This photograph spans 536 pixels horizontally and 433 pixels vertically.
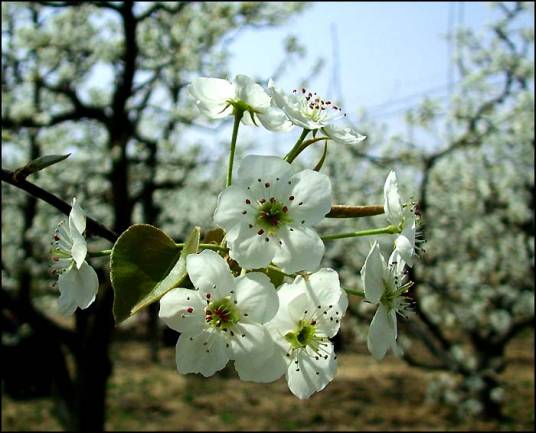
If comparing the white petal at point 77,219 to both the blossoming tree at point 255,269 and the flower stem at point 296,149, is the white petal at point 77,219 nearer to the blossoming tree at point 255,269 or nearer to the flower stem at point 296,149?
the blossoming tree at point 255,269

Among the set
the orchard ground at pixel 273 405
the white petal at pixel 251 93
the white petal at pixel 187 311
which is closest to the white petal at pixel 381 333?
the white petal at pixel 187 311

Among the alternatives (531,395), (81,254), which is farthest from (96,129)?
(81,254)

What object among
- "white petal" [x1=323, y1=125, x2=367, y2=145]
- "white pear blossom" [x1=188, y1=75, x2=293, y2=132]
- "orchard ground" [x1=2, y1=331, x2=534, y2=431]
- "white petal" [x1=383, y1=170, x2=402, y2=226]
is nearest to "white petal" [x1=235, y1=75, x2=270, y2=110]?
"white pear blossom" [x1=188, y1=75, x2=293, y2=132]

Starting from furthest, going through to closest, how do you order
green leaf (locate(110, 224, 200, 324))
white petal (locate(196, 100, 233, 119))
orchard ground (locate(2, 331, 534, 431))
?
orchard ground (locate(2, 331, 534, 431)) → white petal (locate(196, 100, 233, 119)) → green leaf (locate(110, 224, 200, 324))

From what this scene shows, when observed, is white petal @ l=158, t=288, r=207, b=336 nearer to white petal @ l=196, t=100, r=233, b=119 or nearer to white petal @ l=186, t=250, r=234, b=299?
white petal @ l=186, t=250, r=234, b=299

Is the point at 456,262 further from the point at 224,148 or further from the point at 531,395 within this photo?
the point at 224,148

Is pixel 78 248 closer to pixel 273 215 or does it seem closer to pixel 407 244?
pixel 273 215
